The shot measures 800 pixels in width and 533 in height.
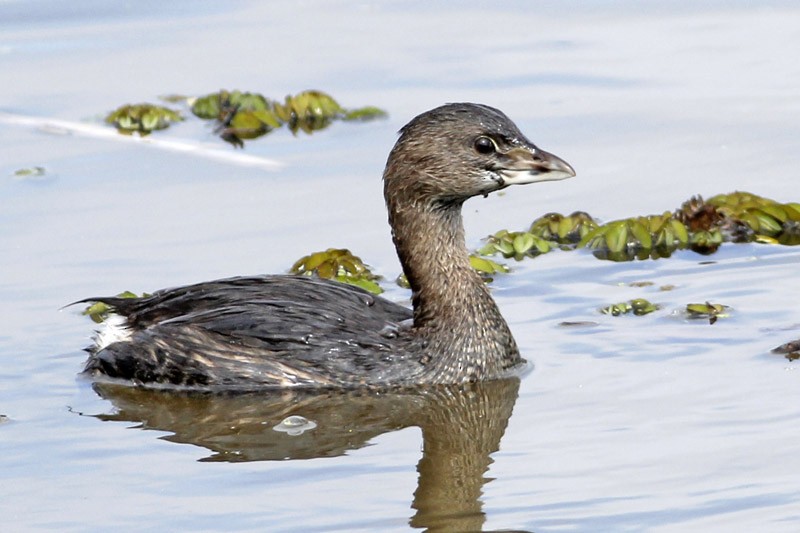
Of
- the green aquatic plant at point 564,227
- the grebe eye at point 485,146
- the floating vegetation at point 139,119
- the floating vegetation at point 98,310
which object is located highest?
the floating vegetation at point 139,119

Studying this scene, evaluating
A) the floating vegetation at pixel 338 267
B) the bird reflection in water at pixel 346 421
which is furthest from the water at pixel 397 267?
the floating vegetation at pixel 338 267

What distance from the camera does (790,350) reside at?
28.2 feet

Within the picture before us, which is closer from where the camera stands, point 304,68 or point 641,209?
point 641,209

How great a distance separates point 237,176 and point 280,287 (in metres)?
3.45

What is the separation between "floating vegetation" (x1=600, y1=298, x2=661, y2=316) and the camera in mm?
9469

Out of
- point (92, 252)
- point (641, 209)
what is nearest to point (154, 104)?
point (92, 252)

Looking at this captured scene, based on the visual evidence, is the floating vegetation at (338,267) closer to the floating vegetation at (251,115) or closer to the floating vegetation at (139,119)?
the floating vegetation at (251,115)

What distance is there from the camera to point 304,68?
14.8m

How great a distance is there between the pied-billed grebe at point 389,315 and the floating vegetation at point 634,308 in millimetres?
754

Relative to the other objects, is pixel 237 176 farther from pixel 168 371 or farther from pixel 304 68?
pixel 168 371

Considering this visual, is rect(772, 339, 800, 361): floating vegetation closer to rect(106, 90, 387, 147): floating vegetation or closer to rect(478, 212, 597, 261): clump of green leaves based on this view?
rect(478, 212, 597, 261): clump of green leaves

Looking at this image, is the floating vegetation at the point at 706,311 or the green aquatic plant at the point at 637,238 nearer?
the floating vegetation at the point at 706,311

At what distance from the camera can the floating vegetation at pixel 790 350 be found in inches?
336

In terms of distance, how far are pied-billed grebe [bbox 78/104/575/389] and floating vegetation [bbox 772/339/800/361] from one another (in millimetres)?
1318
